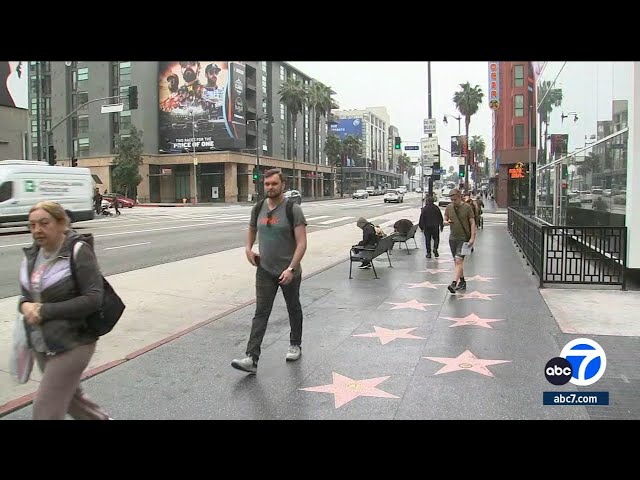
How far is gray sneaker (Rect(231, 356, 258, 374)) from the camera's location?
5.28 m

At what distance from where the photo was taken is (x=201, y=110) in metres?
67.4

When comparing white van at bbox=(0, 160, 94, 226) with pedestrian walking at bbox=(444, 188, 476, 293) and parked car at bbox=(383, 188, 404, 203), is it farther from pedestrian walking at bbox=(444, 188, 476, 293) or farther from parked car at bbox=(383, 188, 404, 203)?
parked car at bbox=(383, 188, 404, 203)

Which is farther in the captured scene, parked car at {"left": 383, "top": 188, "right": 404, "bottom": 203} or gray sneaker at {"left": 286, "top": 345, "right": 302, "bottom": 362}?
parked car at {"left": 383, "top": 188, "right": 404, "bottom": 203}

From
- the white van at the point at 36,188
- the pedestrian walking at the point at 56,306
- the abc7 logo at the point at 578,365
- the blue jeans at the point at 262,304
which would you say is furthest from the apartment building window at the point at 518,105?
the pedestrian walking at the point at 56,306

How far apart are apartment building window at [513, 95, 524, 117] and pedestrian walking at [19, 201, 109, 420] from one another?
56.9 meters

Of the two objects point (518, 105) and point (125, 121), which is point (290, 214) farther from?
point (125, 121)

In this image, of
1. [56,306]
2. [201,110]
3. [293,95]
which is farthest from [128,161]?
[56,306]

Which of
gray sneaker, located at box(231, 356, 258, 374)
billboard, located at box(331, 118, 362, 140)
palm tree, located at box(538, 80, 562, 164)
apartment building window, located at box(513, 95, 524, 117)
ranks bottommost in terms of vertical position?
gray sneaker, located at box(231, 356, 258, 374)

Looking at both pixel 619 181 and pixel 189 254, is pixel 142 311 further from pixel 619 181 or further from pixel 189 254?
pixel 619 181

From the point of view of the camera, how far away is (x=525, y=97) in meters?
54.5

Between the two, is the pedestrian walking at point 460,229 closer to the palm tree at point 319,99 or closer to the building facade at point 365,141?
the palm tree at point 319,99

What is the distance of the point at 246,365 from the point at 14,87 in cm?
4073

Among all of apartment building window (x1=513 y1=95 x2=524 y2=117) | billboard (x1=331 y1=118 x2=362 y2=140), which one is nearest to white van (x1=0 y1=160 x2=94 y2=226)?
apartment building window (x1=513 y1=95 x2=524 y2=117)
